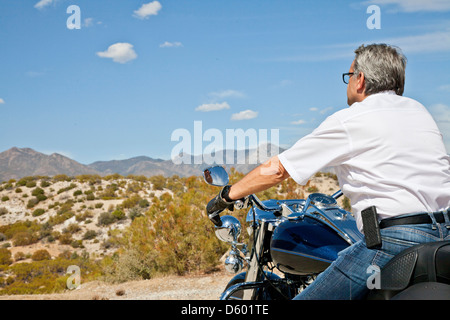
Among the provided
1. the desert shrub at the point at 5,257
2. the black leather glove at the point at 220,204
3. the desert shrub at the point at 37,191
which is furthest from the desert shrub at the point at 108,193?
the black leather glove at the point at 220,204

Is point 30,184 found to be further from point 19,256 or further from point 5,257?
point 5,257

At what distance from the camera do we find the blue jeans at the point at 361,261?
5.79 ft

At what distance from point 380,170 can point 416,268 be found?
0.42 m

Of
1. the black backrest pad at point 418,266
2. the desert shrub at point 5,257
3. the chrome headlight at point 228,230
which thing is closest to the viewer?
the black backrest pad at point 418,266

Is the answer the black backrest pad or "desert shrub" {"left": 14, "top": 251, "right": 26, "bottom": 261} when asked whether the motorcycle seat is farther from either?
"desert shrub" {"left": 14, "top": 251, "right": 26, "bottom": 261}

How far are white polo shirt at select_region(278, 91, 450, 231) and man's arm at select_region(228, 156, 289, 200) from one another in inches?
2.1

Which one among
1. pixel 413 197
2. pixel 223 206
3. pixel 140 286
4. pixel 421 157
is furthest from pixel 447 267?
pixel 140 286

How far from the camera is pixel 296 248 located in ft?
7.51

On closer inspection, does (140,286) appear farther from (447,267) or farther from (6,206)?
(6,206)

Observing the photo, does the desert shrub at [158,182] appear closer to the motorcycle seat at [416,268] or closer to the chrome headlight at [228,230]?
the chrome headlight at [228,230]

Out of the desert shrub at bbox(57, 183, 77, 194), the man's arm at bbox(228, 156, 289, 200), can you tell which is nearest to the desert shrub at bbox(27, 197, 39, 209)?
the desert shrub at bbox(57, 183, 77, 194)

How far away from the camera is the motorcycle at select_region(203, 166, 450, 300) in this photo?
1681 millimetres

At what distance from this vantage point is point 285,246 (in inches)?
92.0
